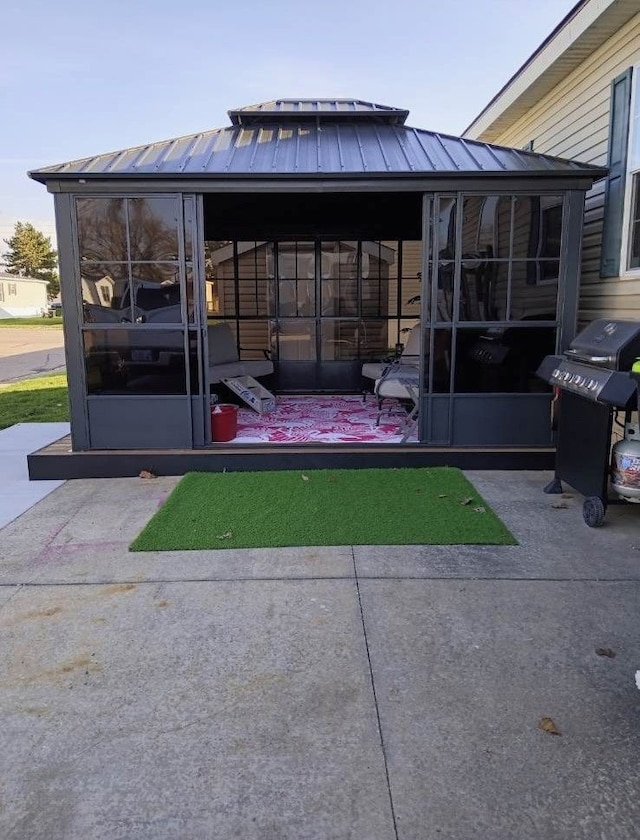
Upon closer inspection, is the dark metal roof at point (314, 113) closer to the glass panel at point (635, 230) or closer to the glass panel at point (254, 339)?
the glass panel at point (635, 230)

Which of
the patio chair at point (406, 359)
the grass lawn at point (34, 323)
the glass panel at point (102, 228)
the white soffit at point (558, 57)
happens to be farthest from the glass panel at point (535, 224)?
the grass lawn at point (34, 323)

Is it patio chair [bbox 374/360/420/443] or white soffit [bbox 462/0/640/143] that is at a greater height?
white soffit [bbox 462/0/640/143]

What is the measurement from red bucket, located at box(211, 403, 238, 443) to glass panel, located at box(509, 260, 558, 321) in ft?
8.18

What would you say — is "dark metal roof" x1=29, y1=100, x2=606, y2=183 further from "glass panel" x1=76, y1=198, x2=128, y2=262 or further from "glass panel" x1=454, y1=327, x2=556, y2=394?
"glass panel" x1=454, y1=327, x2=556, y2=394

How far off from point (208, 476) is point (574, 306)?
10.7 feet

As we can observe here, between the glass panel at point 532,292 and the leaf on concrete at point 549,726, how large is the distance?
11.5ft

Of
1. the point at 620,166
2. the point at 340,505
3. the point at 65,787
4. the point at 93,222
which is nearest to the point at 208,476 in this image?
the point at 340,505

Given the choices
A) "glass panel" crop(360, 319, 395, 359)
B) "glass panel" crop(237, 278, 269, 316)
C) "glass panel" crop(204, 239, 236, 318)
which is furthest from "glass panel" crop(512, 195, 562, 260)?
"glass panel" crop(204, 239, 236, 318)

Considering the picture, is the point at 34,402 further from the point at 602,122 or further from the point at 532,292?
the point at 602,122

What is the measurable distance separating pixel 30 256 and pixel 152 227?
58.2m

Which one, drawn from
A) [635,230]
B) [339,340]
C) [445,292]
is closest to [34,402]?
[339,340]

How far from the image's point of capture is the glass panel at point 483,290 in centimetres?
496

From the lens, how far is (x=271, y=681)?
2408 millimetres

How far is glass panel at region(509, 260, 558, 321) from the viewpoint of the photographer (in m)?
4.97
